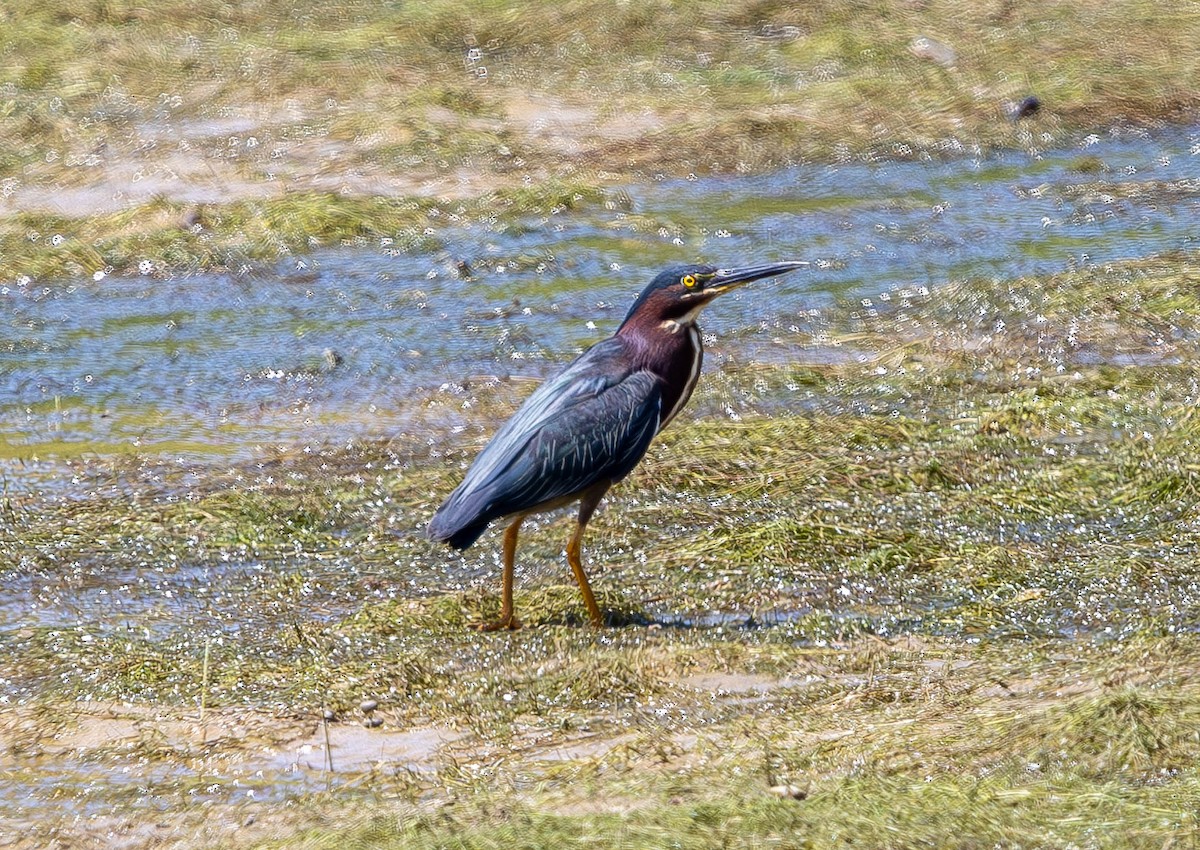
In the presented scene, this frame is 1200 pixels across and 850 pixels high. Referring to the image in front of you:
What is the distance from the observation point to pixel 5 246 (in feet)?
36.1

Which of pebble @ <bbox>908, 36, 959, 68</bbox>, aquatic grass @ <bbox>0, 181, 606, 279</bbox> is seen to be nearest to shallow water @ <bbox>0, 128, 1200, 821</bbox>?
aquatic grass @ <bbox>0, 181, 606, 279</bbox>

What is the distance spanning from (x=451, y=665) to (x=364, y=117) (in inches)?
310

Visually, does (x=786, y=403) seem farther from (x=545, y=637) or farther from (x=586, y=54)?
(x=586, y=54)

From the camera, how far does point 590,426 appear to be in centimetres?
590

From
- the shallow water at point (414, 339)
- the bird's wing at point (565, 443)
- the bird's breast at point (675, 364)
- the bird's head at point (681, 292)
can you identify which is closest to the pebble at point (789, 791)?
the shallow water at point (414, 339)

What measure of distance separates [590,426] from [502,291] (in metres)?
4.48

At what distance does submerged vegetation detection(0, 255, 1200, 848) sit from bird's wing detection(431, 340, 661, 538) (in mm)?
456

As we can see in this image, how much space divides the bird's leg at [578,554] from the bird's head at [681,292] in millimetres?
651

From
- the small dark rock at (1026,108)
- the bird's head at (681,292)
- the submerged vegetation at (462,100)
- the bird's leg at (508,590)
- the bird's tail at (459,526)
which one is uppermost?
the bird's head at (681,292)

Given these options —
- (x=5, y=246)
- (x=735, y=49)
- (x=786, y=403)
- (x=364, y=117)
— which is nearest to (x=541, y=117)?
(x=364, y=117)

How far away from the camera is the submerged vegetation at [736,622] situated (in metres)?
4.23

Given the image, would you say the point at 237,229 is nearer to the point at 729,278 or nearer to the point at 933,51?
the point at 729,278

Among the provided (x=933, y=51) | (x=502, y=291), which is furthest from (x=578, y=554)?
(x=933, y=51)

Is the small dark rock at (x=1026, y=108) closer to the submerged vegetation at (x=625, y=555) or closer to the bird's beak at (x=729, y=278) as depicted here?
the submerged vegetation at (x=625, y=555)
